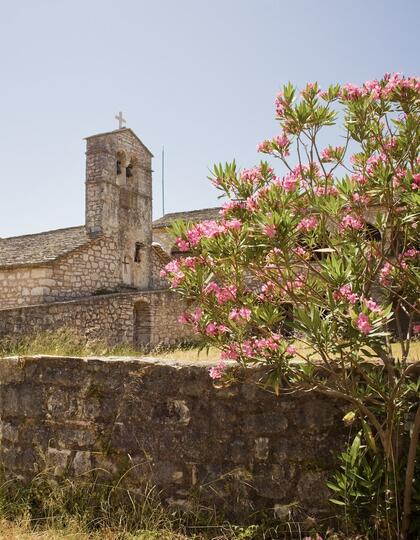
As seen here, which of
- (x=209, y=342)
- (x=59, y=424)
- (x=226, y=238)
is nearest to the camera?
(x=226, y=238)

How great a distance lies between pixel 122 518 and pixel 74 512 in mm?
494

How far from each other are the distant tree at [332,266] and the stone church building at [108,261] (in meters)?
9.84

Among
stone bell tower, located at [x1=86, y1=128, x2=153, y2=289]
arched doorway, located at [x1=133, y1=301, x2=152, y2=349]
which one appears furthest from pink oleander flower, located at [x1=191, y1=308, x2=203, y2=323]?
stone bell tower, located at [x1=86, y1=128, x2=153, y2=289]

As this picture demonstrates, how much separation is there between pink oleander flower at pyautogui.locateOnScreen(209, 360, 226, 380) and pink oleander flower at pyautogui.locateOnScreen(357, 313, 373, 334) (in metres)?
1.20

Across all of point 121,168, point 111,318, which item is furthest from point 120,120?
point 111,318

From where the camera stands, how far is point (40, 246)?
18.6 m

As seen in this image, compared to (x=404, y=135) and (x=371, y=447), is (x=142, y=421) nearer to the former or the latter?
(x=371, y=447)

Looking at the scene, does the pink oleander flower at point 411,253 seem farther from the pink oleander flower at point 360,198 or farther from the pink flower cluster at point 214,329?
the pink flower cluster at point 214,329

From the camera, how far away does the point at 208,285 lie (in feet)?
11.0

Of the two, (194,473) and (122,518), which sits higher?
(194,473)

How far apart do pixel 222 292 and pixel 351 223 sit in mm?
937

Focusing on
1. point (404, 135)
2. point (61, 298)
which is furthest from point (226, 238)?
point (61, 298)

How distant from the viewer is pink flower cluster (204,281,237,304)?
11.1ft

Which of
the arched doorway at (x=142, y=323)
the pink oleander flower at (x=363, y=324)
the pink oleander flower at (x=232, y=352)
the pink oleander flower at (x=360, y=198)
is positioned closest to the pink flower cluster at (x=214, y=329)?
the pink oleander flower at (x=232, y=352)
